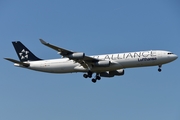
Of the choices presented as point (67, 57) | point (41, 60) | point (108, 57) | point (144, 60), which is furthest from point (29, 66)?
point (144, 60)

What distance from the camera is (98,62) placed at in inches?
2539

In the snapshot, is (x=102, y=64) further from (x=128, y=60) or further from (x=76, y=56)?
(x=76, y=56)

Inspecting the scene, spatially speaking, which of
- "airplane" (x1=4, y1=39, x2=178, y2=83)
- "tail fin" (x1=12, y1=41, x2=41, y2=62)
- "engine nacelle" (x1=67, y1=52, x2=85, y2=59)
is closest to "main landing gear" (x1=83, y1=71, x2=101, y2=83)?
"airplane" (x1=4, y1=39, x2=178, y2=83)

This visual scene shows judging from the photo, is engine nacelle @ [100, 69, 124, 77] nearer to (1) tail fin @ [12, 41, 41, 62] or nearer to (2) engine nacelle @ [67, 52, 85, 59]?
(2) engine nacelle @ [67, 52, 85, 59]

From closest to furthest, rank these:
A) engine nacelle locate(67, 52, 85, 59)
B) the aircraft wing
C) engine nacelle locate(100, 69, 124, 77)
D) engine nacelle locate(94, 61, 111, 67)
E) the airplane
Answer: the aircraft wing → engine nacelle locate(67, 52, 85, 59) → the airplane → engine nacelle locate(94, 61, 111, 67) → engine nacelle locate(100, 69, 124, 77)

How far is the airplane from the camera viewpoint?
206 feet

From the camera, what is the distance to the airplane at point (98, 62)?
6275 centimetres

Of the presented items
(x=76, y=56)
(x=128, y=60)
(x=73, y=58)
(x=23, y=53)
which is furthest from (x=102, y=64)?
(x=23, y=53)

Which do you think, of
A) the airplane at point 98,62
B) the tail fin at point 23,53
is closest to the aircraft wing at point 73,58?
the airplane at point 98,62

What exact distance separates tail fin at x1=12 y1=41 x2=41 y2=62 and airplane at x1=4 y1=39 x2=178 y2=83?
6.05 ft

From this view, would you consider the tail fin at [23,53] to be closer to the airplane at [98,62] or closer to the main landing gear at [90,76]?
the airplane at [98,62]

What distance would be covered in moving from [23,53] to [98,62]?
1657cm

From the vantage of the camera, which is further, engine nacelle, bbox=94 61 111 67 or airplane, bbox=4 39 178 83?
engine nacelle, bbox=94 61 111 67

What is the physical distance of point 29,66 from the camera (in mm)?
70000
